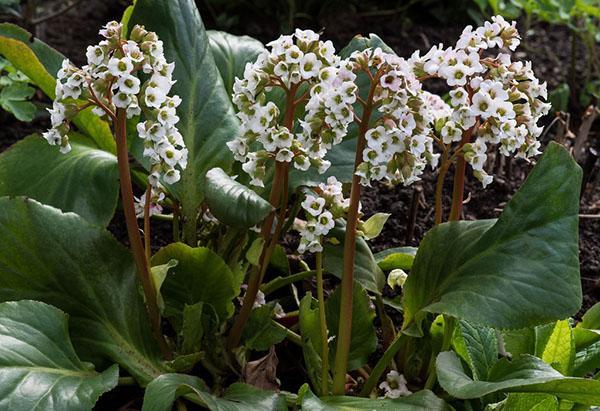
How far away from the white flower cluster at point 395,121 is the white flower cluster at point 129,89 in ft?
0.97

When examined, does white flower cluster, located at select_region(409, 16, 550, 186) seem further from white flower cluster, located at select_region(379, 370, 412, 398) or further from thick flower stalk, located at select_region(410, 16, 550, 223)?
white flower cluster, located at select_region(379, 370, 412, 398)

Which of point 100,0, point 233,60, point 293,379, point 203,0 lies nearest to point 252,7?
point 203,0

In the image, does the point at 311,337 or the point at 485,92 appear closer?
the point at 485,92

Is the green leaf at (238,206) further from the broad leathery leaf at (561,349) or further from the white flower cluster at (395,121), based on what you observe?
the broad leathery leaf at (561,349)

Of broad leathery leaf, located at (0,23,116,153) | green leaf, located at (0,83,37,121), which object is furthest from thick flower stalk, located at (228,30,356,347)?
green leaf, located at (0,83,37,121)

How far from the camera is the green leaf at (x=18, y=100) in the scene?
2271 mm

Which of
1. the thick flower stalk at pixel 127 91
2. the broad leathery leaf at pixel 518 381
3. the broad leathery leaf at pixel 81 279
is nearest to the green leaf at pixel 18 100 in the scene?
the broad leathery leaf at pixel 81 279

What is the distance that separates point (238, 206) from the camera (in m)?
1.39

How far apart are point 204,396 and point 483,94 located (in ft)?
2.03

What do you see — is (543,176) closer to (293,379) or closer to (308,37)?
(308,37)

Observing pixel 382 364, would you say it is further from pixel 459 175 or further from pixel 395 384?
pixel 459 175

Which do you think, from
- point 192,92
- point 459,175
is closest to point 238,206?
point 459,175

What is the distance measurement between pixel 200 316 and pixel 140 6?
64 cm

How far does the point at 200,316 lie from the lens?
1575mm
